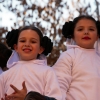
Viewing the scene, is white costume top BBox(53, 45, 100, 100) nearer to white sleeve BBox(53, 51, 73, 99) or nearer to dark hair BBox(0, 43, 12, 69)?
white sleeve BBox(53, 51, 73, 99)

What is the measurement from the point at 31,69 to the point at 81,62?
54 centimetres

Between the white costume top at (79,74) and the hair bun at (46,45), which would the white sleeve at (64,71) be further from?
the hair bun at (46,45)

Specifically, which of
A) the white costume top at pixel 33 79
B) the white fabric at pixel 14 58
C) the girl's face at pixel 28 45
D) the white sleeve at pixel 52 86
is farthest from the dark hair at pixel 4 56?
the white sleeve at pixel 52 86

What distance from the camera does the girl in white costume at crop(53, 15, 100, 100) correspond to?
2.93 metres

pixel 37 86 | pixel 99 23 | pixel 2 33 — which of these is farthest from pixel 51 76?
pixel 2 33

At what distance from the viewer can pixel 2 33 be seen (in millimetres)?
13352

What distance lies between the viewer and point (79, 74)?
3.04m

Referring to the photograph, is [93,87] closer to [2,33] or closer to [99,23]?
[99,23]

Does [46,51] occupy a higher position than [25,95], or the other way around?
[46,51]

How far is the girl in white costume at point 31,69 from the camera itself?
110 inches

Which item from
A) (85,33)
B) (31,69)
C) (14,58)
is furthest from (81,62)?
(14,58)

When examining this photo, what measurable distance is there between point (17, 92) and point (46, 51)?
0.87 m

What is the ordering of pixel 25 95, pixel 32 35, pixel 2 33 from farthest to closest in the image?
pixel 2 33
pixel 32 35
pixel 25 95

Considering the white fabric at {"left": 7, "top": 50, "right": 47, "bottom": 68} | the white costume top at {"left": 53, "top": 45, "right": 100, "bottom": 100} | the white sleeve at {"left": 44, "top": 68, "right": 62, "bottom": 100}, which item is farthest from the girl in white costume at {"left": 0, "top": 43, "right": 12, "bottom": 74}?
the white sleeve at {"left": 44, "top": 68, "right": 62, "bottom": 100}
